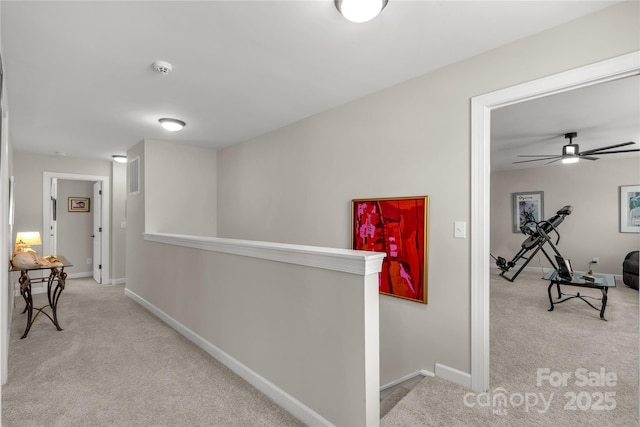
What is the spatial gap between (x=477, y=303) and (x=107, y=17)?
2833mm

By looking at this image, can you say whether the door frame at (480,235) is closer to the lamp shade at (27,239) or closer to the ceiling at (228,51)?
the ceiling at (228,51)

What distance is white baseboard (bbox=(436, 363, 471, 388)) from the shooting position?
7.02ft

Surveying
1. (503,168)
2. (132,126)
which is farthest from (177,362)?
(503,168)

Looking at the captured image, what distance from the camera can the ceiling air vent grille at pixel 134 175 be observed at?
174 inches

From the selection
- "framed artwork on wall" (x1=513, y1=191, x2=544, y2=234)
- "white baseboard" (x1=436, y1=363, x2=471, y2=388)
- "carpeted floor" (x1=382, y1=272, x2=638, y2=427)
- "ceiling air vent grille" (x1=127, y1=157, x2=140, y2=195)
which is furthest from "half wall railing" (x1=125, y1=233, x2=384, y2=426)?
"framed artwork on wall" (x1=513, y1=191, x2=544, y2=234)

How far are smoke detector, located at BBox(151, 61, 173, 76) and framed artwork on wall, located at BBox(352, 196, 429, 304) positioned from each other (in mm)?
1846

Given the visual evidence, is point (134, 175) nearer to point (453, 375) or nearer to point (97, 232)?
point (97, 232)

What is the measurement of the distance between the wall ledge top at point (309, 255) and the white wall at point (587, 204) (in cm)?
677

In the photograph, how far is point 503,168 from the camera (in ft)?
22.9

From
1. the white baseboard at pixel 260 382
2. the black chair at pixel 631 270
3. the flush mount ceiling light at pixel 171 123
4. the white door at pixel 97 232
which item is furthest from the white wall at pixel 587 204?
the white door at pixel 97 232

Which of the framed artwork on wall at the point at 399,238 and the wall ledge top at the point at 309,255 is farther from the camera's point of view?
the framed artwork on wall at the point at 399,238

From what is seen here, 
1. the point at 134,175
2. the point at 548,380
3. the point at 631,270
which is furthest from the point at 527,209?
the point at 134,175

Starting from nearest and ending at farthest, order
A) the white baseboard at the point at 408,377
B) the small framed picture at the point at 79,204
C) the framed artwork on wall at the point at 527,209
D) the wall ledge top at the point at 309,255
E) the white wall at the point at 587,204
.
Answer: the wall ledge top at the point at 309,255, the white baseboard at the point at 408,377, the white wall at the point at 587,204, the small framed picture at the point at 79,204, the framed artwork on wall at the point at 527,209

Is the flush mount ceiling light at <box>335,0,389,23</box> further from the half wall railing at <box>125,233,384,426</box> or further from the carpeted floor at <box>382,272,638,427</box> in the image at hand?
the carpeted floor at <box>382,272,638,427</box>
